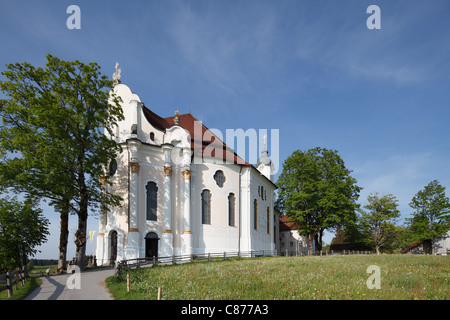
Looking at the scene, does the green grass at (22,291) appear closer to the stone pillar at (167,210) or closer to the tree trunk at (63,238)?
the tree trunk at (63,238)

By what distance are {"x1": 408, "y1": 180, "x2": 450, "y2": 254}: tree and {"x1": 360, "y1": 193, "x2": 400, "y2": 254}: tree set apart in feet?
9.60

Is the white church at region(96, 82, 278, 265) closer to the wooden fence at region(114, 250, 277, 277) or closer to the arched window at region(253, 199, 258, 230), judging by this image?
the arched window at region(253, 199, 258, 230)

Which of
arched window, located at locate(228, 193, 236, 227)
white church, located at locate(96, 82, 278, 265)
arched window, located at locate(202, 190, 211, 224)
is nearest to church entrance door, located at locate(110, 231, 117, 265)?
white church, located at locate(96, 82, 278, 265)

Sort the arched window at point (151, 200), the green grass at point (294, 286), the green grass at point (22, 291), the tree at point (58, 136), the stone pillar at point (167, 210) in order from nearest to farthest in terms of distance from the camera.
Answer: the green grass at point (294, 286) → the green grass at point (22, 291) → the tree at point (58, 136) → the stone pillar at point (167, 210) → the arched window at point (151, 200)

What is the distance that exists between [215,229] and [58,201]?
15.8 meters

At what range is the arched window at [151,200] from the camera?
31.7 m

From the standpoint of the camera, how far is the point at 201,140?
125 feet

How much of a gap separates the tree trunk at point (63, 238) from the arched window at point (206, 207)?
1330 centimetres

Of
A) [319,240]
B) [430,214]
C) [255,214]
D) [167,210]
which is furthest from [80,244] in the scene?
[430,214]

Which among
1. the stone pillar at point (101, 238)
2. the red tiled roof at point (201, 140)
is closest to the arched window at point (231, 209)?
the red tiled roof at point (201, 140)

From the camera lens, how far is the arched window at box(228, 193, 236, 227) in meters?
36.2

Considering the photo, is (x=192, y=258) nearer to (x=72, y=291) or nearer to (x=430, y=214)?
(x=72, y=291)
